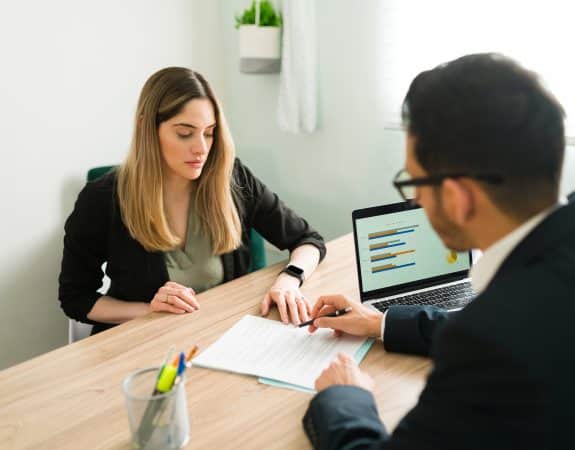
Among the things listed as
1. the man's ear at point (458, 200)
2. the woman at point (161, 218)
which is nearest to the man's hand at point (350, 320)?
the woman at point (161, 218)

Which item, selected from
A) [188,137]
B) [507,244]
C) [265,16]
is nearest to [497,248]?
[507,244]

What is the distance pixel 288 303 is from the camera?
1.35 meters

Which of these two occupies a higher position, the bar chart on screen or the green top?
the bar chart on screen

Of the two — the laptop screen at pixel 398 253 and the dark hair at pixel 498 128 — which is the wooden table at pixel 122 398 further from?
the dark hair at pixel 498 128

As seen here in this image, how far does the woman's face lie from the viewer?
1566mm

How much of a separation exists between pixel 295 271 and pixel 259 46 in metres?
1.19

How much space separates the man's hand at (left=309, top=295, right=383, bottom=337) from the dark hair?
56 cm

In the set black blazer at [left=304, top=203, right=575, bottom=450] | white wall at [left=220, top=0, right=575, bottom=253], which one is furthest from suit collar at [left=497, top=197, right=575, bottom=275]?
white wall at [left=220, top=0, right=575, bottom=253]

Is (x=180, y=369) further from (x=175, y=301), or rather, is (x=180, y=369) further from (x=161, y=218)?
(x=161, y=218)

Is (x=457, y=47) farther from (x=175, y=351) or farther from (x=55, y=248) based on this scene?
(x=55, y=248)

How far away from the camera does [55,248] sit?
2250 millimetres

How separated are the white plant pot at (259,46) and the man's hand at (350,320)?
4.68 feet

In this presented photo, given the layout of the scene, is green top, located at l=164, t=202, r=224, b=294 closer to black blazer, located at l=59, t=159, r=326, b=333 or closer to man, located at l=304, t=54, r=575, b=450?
black blazer, located at l=59, t=159, r=326, b=333

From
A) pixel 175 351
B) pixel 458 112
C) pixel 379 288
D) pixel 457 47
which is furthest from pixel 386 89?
pixel 458 112
